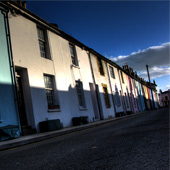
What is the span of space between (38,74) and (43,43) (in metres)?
2.86

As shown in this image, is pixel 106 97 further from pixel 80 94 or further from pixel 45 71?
pixel 45 71

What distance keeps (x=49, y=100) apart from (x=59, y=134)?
3893 mm

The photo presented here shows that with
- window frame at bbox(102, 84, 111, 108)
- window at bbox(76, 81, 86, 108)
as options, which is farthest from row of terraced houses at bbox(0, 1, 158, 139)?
window frame at bbox(102, 84, 111, 108)

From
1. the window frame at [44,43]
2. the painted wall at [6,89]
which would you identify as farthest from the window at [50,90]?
the painted wall at [6,89]

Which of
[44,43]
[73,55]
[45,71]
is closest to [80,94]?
[73,55]

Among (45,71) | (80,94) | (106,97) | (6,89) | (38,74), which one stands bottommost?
(106,97)

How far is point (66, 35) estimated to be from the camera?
53.4ft

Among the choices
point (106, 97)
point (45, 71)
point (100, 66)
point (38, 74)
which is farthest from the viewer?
point (100, 66)

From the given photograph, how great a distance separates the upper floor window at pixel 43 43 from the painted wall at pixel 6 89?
3.35 metres

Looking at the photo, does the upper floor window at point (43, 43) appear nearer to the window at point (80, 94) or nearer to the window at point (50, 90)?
the window at point (50, 90)

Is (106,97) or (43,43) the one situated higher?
(43,43)

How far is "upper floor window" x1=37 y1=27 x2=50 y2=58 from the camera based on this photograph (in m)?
13.3

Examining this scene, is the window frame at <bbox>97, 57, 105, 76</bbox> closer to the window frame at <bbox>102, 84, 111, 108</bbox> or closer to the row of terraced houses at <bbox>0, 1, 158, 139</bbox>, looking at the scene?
the window frame at <bbox>102, 84, 111, 108</bbox>

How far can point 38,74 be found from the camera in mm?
11711
